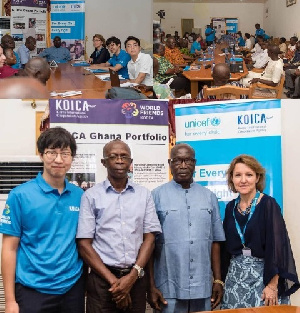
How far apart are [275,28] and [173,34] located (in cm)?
158

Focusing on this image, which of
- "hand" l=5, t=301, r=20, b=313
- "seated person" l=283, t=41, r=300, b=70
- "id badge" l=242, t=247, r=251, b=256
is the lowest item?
"hand" l=5, t=301, r=20, b=313

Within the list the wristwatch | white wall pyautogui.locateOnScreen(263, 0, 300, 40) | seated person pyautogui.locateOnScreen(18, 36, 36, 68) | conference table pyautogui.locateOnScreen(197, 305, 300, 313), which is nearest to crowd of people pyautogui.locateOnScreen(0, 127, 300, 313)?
the wristwatch

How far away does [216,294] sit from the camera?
100.0 inches

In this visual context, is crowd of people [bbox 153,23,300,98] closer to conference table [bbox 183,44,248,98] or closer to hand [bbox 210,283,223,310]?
conference table [bbox 183,44,248,98]

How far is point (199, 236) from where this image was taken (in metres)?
2.47

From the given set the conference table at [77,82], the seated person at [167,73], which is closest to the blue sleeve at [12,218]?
the conference table at [77,82]

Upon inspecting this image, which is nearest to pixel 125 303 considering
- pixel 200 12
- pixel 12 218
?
pixel 12 218

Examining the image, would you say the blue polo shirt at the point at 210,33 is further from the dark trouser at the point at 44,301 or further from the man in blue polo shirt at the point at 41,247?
the dark trouser at the point at 44,301

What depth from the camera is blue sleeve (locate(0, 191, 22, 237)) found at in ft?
6.92

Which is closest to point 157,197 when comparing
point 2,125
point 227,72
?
point 2,125

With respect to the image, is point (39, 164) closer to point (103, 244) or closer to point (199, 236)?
point (103, 244)

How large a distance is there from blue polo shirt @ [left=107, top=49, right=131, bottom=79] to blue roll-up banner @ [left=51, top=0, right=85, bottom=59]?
5.25ft

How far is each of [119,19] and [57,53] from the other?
3.56 feet

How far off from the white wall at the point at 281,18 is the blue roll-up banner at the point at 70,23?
2881 mm
